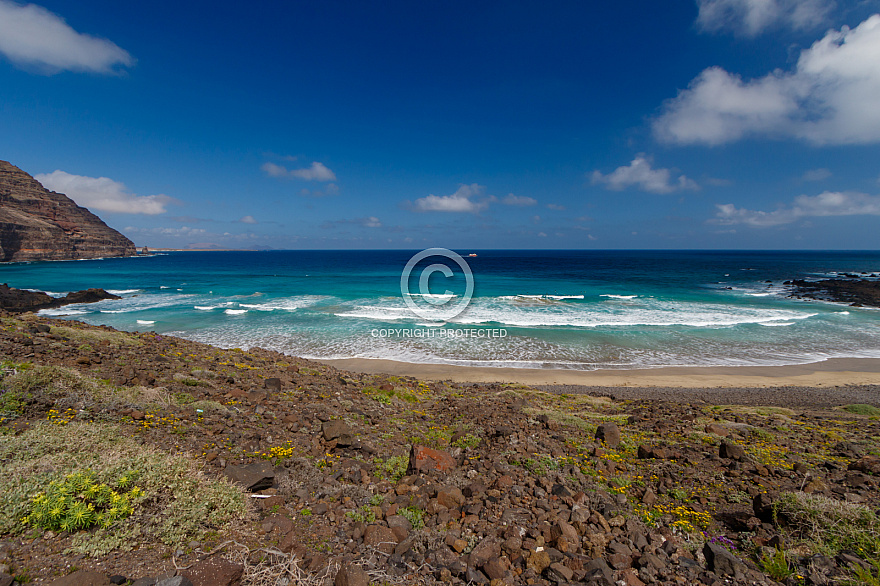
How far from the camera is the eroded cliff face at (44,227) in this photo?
81.4m

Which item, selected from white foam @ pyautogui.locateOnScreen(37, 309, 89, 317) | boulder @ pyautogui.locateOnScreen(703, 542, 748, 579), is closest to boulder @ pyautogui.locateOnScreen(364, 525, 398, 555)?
boulder @ pyautogui.locateOnScreen(703, 542, 748, 579)

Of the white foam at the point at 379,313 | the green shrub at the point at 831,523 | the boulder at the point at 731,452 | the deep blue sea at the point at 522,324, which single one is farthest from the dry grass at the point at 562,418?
the white foam at the point at 379,313

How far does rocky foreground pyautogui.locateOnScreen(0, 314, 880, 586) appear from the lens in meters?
3.18

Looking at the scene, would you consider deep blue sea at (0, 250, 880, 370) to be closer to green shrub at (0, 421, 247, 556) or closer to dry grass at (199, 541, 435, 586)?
green shrub at (0, 421, 247, 556)

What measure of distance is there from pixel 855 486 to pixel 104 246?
491 feet

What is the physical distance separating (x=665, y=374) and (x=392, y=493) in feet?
48.9

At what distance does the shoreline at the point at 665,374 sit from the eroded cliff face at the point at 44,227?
370 ft

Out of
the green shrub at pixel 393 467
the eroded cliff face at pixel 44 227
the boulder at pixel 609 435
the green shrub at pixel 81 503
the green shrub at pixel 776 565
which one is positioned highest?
the eroded cliff face at pixel 44 227

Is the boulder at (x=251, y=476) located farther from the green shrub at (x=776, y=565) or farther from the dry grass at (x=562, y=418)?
the dry grass at (x=562, y=418)

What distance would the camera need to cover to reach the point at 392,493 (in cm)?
469

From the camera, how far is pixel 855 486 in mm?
4852

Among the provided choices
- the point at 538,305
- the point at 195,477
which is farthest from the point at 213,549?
the point at 538,305

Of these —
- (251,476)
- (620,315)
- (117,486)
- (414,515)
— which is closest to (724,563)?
(414,515)

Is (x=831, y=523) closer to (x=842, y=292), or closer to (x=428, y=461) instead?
(x=428, y=461)
